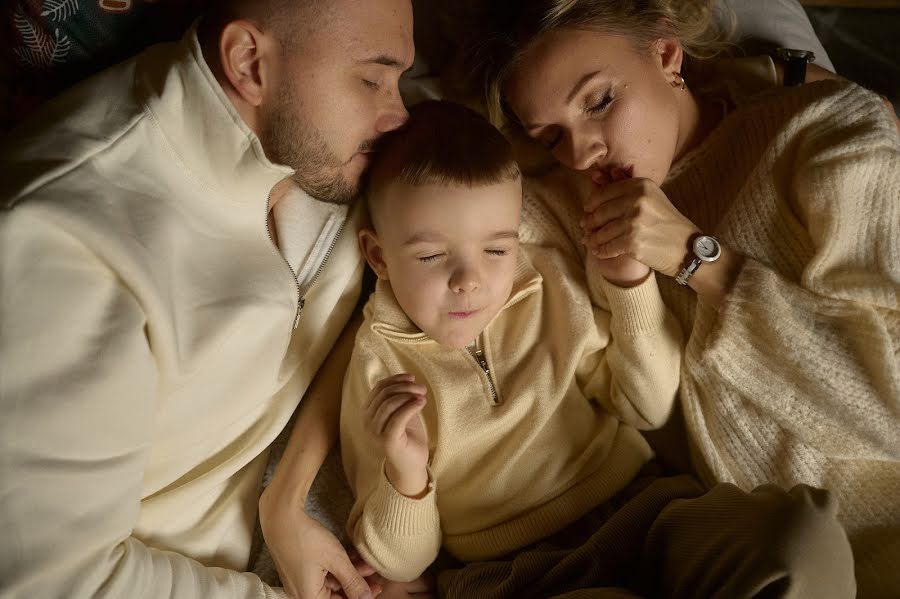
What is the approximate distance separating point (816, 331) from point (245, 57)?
1235 millimetres

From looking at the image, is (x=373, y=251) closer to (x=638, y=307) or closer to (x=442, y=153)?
(x=442, y=153)

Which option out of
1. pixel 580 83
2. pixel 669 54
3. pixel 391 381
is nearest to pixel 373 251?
pixel 391 381

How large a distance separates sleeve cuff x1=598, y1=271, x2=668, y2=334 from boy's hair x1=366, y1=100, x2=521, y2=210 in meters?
0.34

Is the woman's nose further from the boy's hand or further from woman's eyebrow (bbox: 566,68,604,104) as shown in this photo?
the boy's hand

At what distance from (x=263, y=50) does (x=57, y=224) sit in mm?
498

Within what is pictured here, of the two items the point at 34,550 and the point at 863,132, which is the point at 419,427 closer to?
the point at 34,550

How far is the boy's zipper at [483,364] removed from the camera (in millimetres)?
1401

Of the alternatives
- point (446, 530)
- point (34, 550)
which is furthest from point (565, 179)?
point (34, 550)

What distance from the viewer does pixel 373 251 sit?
1455 mm

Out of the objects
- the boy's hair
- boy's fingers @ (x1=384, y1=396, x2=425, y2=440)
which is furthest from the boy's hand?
the boy's hair

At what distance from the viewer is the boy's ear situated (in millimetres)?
1432

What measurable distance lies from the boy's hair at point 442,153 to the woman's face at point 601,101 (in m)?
0.14

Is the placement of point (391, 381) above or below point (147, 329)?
below

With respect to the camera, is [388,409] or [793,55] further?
[793,55]
